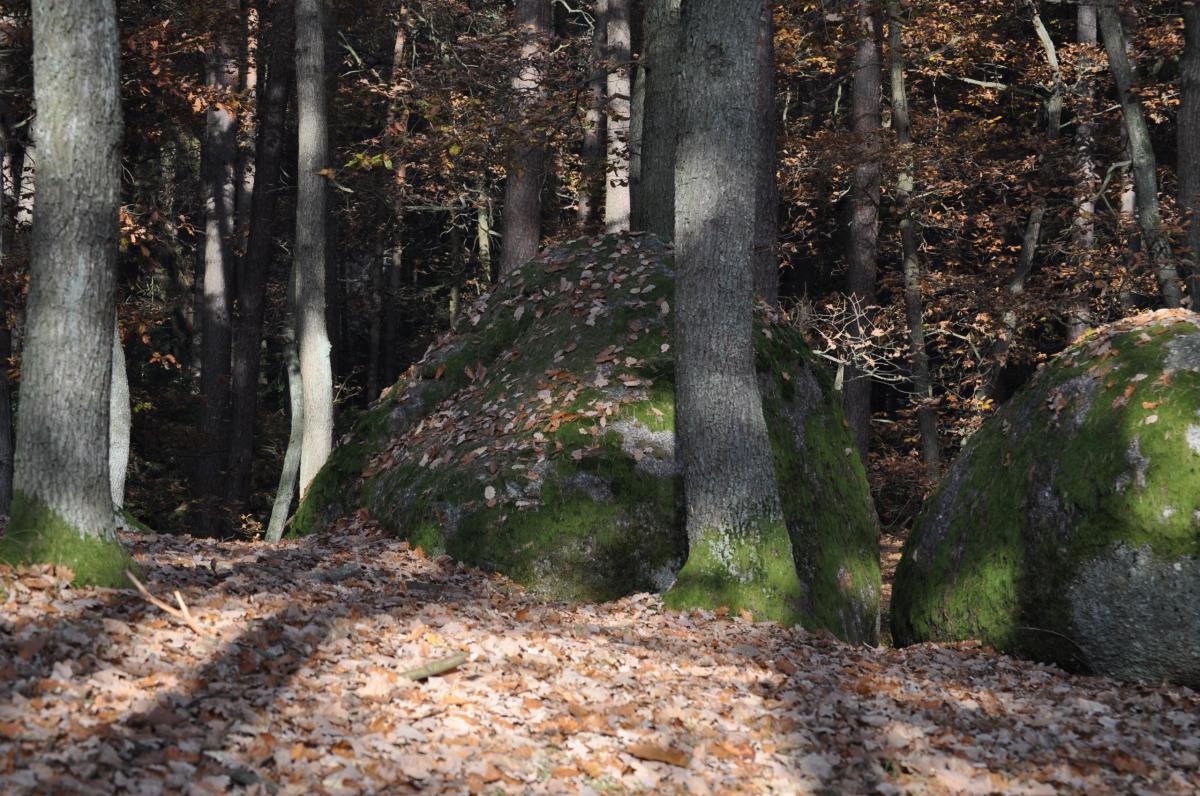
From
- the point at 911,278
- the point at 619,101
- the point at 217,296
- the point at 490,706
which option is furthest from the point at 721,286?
the point at 217,296

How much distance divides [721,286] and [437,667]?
12.3 feet

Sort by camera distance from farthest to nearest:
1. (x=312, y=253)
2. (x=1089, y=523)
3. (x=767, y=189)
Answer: (x=767, y=189) < (x=312, y=253) < (x=1089, y=523)

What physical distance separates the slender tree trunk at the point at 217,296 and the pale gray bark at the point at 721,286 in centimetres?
1142

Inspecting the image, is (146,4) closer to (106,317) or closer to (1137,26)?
(106,317)

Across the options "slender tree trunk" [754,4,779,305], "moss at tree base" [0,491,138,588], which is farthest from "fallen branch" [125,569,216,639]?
"slender tree trunk" [754,4,779,305]

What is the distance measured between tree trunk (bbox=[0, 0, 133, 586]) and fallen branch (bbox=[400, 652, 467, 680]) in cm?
186

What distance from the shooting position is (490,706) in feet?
16.0

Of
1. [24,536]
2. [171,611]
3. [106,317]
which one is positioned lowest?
[171,611]

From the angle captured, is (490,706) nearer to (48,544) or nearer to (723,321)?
(48,544)

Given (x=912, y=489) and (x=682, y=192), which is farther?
(x=912, y=489)

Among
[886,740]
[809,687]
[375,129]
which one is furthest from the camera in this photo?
[375,129]

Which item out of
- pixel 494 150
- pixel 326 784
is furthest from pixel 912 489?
pixel 326 784

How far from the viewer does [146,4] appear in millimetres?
14000

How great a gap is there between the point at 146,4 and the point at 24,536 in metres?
11.1
